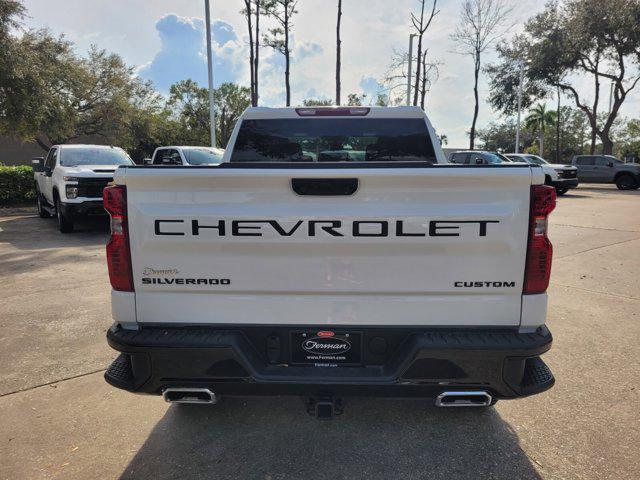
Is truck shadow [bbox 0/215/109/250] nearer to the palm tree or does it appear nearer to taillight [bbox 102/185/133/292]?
taillight [bbox 102/185/133/292]

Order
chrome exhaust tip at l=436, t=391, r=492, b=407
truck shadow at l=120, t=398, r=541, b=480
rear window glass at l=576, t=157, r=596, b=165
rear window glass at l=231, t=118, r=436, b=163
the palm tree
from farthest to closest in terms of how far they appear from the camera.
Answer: the palm tree
rear window glass at l=576, t=157, r=596, b=165
rear window glass at l=231, t=118, r=436, b=163
truck shadow at l=120, t=398, r=541, b=480
chrome exhaust tip at l=436, t=391, r=492, b=407

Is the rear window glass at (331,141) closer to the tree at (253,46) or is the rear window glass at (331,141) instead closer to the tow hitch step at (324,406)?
Answer: the tow hitch step at (324,406)

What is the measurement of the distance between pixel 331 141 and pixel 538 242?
2130 mm

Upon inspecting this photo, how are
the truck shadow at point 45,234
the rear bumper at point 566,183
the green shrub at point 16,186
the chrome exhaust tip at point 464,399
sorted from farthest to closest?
the rear bumper at point 566,183 → the green shrub at point 16,186 → the truck shadow at point 45,234 → the chrome exhaust tip at point 464,399

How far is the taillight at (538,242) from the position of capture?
7.30ft

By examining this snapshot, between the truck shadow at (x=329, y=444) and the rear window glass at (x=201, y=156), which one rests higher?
the rear window glass at (x=201, y=156)

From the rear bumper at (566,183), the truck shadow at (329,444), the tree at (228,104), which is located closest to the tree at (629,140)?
the rear bumper at (566,183)

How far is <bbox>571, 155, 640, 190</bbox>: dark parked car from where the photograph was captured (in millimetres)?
24781

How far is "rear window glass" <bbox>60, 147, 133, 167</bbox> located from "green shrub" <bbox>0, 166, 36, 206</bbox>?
212 inches

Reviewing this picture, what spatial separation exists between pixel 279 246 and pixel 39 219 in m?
13.4

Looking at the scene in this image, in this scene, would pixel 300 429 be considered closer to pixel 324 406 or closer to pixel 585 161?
pixel 324 406

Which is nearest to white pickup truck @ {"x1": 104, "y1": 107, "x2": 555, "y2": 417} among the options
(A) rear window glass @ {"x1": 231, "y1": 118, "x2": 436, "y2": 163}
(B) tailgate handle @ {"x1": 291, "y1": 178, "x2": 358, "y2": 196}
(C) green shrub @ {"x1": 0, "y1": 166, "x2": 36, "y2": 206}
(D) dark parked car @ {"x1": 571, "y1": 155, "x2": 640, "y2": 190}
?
(B) tailgate handle @ {"x1": 291, "y1": 178, "x2": 358, "y2": 196}

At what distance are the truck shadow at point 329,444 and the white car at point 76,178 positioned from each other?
7398 mm

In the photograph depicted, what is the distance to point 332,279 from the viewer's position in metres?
2.33
